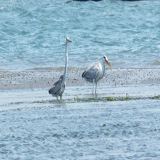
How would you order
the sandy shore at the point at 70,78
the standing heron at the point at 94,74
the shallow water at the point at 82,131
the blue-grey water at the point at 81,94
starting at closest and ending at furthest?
the shallow water at the point at 82,131
the blue-grey water at the point at 81,94
the standing heron at the point at 94,74
the sandy shore at the point at 70,78

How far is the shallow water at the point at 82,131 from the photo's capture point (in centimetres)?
771

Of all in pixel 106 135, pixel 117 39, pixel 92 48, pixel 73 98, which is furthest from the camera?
pixel 117 39

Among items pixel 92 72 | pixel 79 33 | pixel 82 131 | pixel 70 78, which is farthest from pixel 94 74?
pixel 79 33

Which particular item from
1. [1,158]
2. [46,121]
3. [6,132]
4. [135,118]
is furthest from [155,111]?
[1,158]

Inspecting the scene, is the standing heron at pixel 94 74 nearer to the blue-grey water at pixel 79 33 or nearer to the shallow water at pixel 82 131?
the shallow water at pixel 82 131

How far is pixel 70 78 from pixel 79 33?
12.1 m

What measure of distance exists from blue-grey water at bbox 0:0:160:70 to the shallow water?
7.85 m

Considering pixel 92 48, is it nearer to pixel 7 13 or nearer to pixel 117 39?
pixel 117 39

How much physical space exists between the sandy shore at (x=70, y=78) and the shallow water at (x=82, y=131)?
3.24 m

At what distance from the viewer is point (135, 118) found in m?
9.73

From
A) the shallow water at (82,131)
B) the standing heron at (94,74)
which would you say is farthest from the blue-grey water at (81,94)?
the standing heron at (94,74)

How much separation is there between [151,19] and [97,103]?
853 inches

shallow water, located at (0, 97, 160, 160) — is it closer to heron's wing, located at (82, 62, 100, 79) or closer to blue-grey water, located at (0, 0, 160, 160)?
blue-grey water, located at (0, 0, 160, 160)

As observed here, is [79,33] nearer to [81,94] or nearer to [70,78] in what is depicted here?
[70,78]
